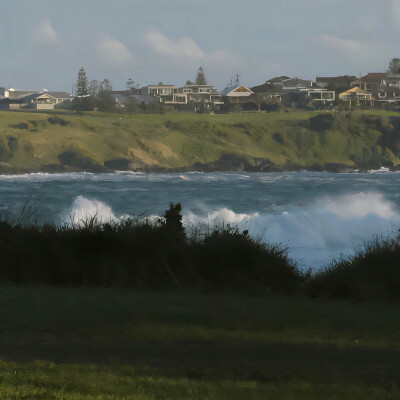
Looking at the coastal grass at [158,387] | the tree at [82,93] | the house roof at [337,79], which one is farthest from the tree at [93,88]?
the coastal grass at [158,387]

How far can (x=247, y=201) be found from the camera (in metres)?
14.0

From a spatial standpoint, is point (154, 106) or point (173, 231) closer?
point (173, 231)

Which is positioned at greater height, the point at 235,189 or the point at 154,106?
the point at 154,106

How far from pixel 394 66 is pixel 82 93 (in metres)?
6.99

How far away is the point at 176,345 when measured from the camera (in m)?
7.02

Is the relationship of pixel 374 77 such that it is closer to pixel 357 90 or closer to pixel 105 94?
pixel 357 90

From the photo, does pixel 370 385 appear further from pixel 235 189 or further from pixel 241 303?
pixel 235 189

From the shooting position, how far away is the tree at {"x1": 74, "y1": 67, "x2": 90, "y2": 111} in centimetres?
1470

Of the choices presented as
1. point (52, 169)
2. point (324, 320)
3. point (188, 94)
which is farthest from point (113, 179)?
point (324, 320)

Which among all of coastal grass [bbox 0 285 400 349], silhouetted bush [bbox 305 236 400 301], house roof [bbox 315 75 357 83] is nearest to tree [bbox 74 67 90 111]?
house roof [bbox 315 75 357 83]

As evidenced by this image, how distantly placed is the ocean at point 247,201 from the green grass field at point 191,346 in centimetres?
427

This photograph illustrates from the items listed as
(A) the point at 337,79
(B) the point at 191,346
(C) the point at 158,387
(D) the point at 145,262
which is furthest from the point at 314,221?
(C) the point at 158,387

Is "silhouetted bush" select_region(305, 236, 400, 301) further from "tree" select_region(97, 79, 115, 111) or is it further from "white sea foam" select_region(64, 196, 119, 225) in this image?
"tree" select_region(97, 79, 115, 111)

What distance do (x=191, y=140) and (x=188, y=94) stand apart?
1081 millimetres
